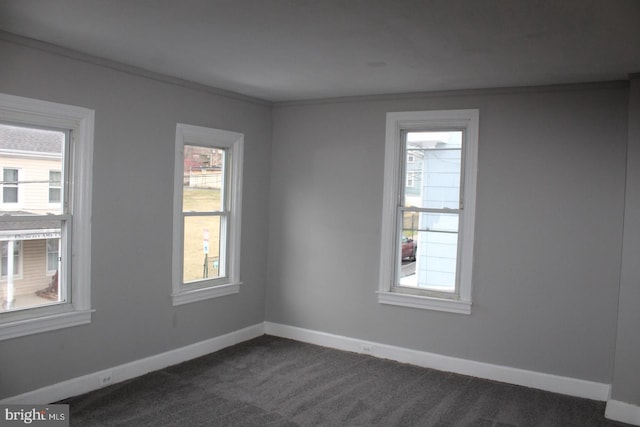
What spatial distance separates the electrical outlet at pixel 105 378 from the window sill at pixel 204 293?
83cm

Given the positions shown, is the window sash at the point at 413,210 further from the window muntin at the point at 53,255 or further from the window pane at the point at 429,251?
the window muntin at the point at 53,255

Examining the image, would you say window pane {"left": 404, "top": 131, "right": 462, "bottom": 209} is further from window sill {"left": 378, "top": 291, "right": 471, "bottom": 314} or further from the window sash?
window sill {"left": 378, "top": 291, "right": 471, "bottom": 314}

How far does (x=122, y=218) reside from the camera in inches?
166

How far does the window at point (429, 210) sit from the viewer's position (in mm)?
4762

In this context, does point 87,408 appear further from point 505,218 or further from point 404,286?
point 505,218

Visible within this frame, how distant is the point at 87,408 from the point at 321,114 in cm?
346

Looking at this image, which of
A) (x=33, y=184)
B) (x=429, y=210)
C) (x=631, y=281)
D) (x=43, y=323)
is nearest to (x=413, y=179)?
(x=429, y=210)

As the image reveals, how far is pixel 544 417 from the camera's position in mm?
3879

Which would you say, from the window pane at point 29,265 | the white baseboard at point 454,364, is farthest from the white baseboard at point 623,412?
the window pane at point 29,265

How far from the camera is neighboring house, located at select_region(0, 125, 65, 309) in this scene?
3510mm

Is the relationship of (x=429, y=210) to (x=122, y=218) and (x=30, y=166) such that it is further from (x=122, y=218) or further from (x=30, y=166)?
(x=30, y=166)

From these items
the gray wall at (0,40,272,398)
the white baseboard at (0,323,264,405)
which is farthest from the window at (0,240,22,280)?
the white baseboard at (0,323,264,405)

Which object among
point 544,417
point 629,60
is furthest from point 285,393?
point 629,60

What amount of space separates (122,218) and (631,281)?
3.96m
